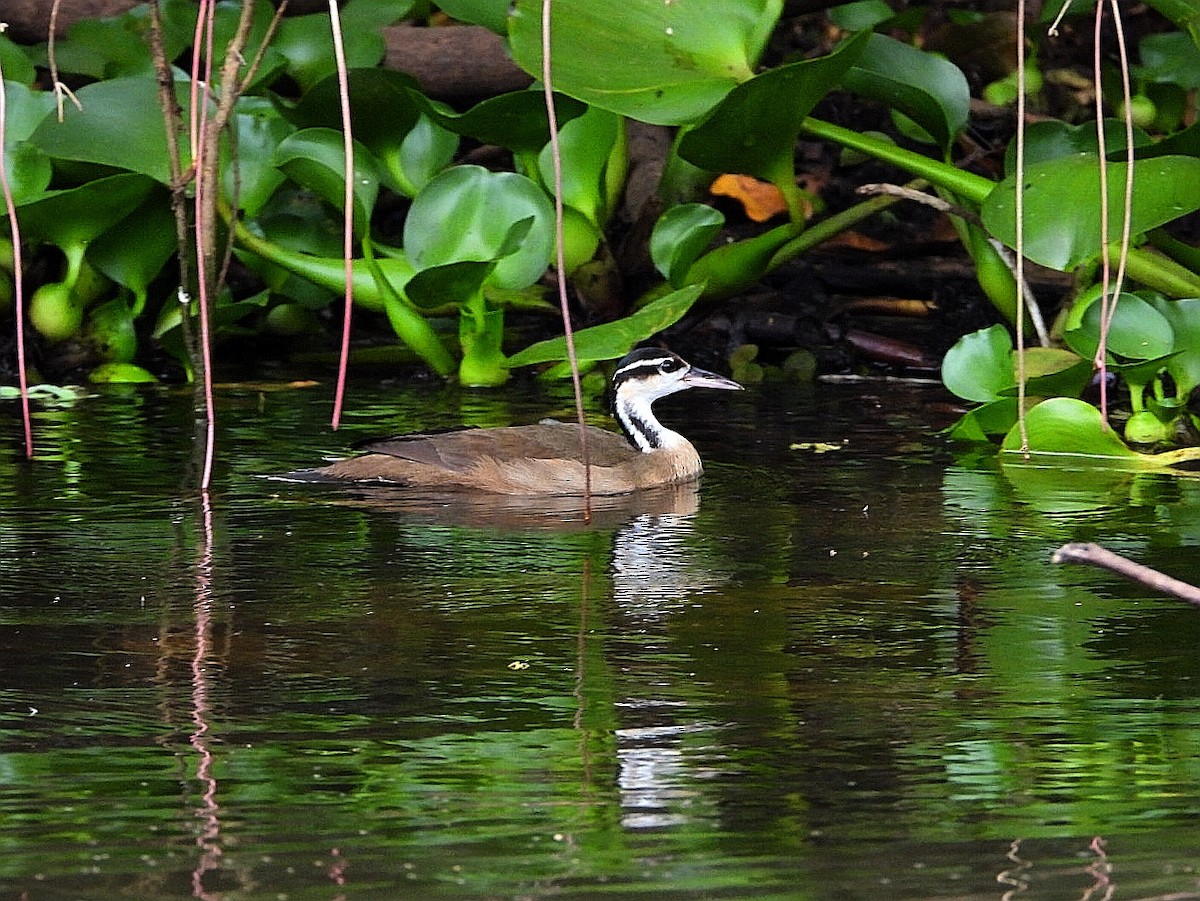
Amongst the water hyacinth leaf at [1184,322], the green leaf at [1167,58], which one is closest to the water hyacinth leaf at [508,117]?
the water hyacinth leaf at [1184,322]

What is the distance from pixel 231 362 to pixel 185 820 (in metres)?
6.12

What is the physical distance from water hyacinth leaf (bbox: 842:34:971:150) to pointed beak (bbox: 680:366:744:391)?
1154 millimetres

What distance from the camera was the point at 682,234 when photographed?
8.20 metres

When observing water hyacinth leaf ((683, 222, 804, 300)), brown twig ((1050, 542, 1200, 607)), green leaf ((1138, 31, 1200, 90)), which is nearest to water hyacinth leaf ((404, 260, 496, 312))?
water hyacinth leaf ((683, 222, 804, 300))

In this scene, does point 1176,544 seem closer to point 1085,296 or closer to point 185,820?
point 1085,296

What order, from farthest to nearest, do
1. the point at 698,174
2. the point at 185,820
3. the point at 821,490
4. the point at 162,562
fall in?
the point at 698,174
the point at 821,490
the point at 162,562
the point at 185,820

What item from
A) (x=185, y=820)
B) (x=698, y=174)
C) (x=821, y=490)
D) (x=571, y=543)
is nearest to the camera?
(x=185, y=820)

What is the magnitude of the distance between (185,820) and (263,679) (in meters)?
0.97

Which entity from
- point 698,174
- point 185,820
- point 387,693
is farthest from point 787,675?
point 698,174

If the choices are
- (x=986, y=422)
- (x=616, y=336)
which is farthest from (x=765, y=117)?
(x=986, y=422)

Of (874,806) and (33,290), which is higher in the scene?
(33,290)

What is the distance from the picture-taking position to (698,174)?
898 centimetres

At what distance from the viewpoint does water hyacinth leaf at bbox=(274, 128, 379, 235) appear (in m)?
8.16

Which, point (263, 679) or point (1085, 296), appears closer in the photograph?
point (263, 679)
